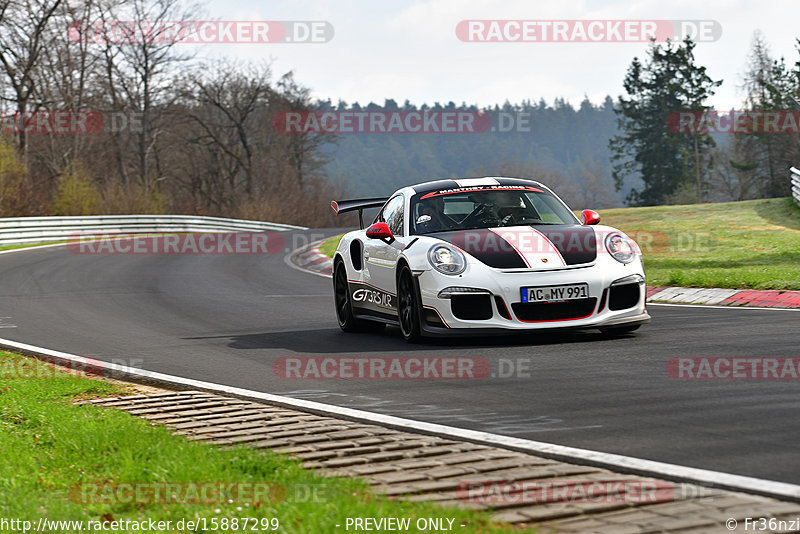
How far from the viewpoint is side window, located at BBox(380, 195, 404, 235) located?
36.0ft

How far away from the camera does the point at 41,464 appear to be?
5.62 meters

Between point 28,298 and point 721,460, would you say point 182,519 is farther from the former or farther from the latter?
point 28,298

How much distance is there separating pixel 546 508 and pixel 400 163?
195204mm

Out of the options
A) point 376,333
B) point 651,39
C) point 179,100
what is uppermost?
point 651,39

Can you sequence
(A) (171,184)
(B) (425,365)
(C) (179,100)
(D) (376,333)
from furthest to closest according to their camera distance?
(A) (171,184)
(C) (179,100)
(D) (376,333)
(B) (425,365)

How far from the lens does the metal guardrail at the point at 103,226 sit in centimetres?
3388

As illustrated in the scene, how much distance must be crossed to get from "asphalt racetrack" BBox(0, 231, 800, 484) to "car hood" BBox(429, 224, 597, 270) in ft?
2.47

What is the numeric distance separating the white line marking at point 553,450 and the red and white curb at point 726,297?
6.79m

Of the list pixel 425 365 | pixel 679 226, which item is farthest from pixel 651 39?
pixel 425 365

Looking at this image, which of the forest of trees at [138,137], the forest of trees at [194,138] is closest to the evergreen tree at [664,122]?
the forest of trees at [194,138]

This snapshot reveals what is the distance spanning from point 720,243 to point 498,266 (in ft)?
48.1
